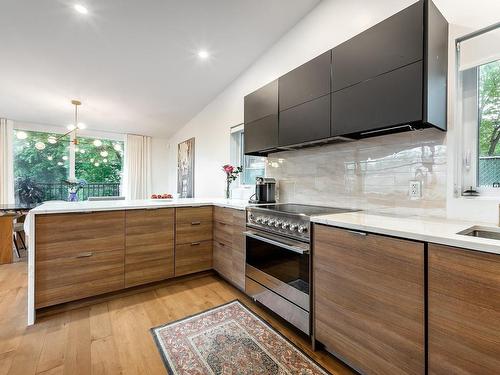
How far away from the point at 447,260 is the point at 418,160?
87cm

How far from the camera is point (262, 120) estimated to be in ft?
7.84

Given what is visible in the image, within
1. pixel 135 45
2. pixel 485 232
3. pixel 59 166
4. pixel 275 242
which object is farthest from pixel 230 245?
pixel 59 166

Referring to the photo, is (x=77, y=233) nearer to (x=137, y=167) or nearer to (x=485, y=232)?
(x=485, y=232)

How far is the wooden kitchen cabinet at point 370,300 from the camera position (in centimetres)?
102

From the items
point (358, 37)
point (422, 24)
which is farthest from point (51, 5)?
point (422, 24)

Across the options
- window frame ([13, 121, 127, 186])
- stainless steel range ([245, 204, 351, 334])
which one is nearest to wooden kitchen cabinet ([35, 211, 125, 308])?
stainless steel range ([245, 204, 351, 334])

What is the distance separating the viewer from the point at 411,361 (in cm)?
102

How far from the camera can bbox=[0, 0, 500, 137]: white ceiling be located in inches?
85.9

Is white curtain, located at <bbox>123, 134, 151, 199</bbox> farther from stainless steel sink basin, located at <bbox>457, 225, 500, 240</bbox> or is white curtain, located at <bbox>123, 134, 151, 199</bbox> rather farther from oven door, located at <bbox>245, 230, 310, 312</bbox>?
stainless steel sink basin, located at <bbox>457, 225, 500, 240</bbox>

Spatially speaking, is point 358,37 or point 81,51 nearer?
point 358,37

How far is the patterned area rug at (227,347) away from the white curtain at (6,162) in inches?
197

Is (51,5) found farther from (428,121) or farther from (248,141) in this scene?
(428,121)

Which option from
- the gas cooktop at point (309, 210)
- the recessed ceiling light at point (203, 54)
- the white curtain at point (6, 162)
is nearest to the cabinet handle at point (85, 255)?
the gas cooktop at point (309, 210)

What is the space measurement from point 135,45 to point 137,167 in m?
3.81
